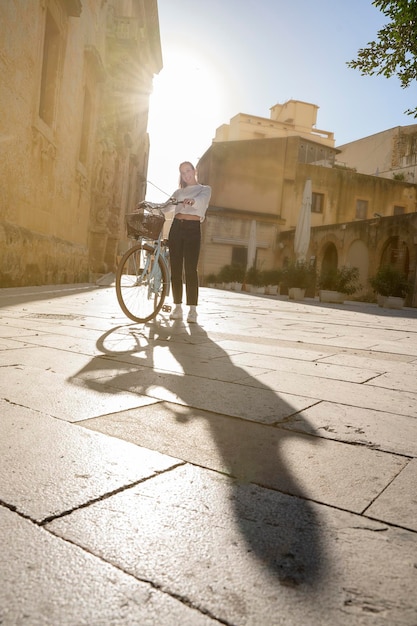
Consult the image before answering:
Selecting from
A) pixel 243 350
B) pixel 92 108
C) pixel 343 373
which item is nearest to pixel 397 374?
pixel 343 373

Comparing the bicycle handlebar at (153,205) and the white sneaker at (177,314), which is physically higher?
the bicycle handlebar at (153,205)

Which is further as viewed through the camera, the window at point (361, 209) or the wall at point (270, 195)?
the window at point (361, 209)

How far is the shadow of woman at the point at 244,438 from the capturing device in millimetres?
1003

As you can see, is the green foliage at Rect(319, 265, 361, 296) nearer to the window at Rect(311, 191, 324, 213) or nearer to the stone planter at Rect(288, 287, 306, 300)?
the stone planter at Rect(288, 287, 306, 300)

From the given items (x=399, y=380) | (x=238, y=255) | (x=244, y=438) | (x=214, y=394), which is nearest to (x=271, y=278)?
(x=238, y=255)

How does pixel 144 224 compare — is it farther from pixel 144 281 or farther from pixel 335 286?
pixel 335 286

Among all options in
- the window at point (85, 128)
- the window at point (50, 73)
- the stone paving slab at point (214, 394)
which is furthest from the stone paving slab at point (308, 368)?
the window at point (85, 128)

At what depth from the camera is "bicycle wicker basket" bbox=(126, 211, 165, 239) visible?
191 inches

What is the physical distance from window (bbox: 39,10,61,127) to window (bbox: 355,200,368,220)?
26.9 m

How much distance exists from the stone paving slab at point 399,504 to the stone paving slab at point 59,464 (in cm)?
54

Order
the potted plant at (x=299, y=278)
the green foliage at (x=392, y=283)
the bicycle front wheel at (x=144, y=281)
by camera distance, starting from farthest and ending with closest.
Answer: the potted plant at (x=299, y=278)
the green foliage at (x=392, y=283)
the bicycle front wheel at (x=144, y=281)

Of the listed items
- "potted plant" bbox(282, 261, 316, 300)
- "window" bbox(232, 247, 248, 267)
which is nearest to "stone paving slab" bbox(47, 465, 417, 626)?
"potted plant" bbox(282, 261, 316, 300)

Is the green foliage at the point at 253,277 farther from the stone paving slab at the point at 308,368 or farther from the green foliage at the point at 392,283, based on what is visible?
the stone paving slab at the point at 308,368

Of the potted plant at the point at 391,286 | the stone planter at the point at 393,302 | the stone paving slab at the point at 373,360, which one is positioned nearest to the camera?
the stone paving slab at the point at 373,360
